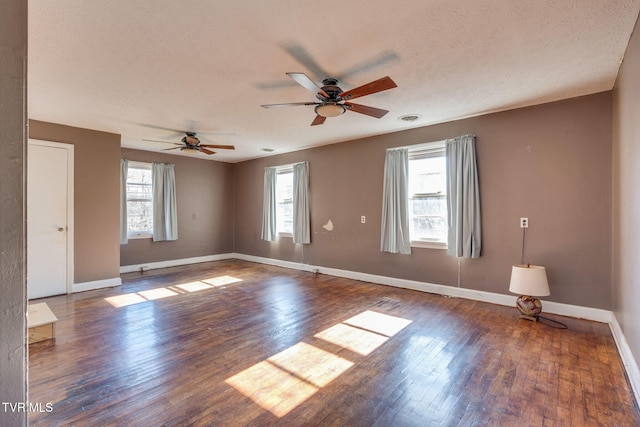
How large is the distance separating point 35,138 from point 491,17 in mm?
5697

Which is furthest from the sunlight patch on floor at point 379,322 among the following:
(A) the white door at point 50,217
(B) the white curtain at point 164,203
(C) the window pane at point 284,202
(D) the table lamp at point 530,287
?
(B) the white curtain at point 164,203

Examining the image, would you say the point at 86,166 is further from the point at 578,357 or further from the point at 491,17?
the point at 578,357

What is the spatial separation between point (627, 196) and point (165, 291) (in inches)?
221

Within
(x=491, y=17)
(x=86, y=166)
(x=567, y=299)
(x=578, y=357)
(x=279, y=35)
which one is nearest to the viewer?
(x=491, y=17)

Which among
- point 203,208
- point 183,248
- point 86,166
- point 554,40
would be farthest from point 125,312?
point 554,40

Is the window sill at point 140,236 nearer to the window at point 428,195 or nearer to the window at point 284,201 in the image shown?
the window at point 284,201

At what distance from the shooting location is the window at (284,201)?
6.92 meters

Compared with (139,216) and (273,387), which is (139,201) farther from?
(273,387)

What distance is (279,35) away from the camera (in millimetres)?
2291

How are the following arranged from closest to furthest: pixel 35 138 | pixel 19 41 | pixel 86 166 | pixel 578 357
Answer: pixel 19 41, pixel 578 357, pixel 35 138, pixel 86 166

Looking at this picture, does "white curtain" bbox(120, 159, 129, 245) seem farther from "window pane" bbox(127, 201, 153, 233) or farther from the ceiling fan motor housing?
the ceiling fan motor housing

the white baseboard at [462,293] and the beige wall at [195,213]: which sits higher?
the beige wall at [195,213]

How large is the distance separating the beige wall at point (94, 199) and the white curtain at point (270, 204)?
9.55ft

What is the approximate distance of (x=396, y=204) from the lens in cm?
492
